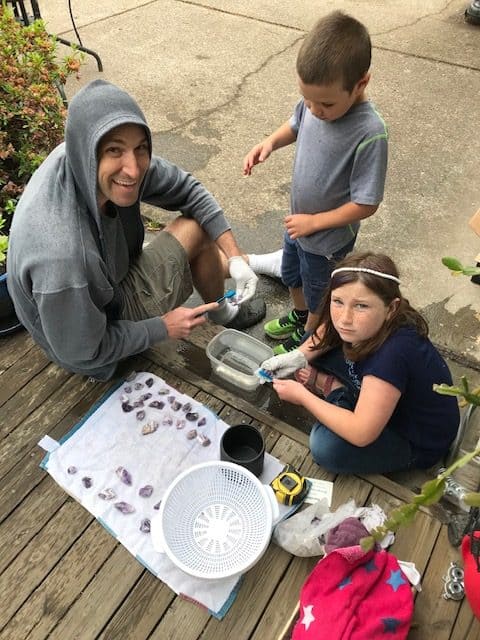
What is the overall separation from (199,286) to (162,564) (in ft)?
3.93

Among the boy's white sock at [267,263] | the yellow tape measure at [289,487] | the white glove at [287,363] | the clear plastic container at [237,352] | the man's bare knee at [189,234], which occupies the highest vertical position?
the man's bare knee at [189,234]

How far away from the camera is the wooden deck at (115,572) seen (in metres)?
1.42

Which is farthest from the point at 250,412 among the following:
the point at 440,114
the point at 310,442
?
the point at 440,114

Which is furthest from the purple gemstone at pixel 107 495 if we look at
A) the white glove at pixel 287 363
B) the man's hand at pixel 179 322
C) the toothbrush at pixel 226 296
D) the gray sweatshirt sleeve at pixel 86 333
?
the toothbrush at pixel 226 296

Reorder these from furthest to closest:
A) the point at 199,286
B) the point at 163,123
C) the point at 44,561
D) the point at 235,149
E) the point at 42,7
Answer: the point at 42,7 < the point at 163,123 < the point at 235,149 < the point at 199,286 < the point at 44,561

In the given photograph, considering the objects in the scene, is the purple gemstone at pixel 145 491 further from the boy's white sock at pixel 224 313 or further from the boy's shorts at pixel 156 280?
the boy's white sock at pixel 224 313

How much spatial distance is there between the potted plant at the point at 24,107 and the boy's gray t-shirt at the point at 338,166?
1168mm

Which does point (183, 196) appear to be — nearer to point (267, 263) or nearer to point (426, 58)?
point (267, 263)

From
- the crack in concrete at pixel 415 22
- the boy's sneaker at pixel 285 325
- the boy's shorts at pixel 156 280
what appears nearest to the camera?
the boy's shorts at pixel 156 280

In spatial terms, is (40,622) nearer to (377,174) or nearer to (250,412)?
(250,412)

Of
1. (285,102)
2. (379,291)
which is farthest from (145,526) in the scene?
(285,102)

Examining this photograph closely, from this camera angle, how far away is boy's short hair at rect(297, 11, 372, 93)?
1686 mm

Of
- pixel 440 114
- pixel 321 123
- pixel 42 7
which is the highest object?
pixel 321 123

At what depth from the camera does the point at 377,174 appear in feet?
5.98
